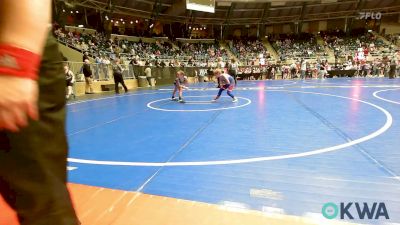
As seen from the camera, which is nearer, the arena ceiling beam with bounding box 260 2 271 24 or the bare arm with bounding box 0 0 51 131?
the bare arm with bounding box 0 0 51 131

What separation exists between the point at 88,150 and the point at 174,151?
4.42 ft

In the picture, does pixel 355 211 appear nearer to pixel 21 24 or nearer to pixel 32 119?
pixel 32 119

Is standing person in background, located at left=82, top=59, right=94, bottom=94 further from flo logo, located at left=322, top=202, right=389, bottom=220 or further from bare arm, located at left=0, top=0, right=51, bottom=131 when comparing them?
bare arm, located at left=0, top=0, right=51, bottom=131

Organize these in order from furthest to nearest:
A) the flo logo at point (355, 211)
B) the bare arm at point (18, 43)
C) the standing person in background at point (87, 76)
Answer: the standing person in background at point (87, 76), the flo logo at point (355, 211), the bare arm at point (18, 43)

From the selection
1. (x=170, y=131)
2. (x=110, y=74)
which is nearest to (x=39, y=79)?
(x=170, y=131)

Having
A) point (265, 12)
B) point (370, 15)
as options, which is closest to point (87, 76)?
point (265, 12)

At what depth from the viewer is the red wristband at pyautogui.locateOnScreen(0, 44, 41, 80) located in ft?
2.34

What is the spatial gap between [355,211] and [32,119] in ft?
7.99

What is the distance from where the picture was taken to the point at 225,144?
14.3 feet

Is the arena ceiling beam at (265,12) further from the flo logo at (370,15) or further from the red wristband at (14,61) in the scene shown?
the red wristband at (14,61)

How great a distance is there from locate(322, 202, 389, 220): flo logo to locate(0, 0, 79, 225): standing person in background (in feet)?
6.77

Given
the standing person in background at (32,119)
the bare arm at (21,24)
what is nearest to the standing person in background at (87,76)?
the standing person in background at (32,119)

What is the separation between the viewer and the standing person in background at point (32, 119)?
72 centimetres

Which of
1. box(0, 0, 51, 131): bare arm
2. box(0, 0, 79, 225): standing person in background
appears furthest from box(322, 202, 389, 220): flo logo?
box(0, 0, 51, 131): bare arm
